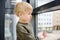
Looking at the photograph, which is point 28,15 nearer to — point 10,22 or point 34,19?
point 34,19

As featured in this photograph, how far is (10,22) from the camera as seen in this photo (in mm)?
2523

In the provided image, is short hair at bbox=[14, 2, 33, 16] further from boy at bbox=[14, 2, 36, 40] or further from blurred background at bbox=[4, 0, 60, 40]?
blurred background at bbox=[4, 0, 60, 40]

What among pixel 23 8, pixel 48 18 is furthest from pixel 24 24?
pixel 48 18

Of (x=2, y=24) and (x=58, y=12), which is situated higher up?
(x=58, y=12)

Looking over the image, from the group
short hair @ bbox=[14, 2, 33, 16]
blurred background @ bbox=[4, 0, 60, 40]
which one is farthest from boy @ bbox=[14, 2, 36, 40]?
blurred background @ bbox=[4, 0, 60, 40]

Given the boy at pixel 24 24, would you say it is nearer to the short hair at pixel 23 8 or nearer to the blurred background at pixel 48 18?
the short hair at pixel 23 8

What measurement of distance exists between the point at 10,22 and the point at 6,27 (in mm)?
115

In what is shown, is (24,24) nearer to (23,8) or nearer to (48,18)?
(23,8)

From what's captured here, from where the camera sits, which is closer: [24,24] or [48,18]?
[24,24]

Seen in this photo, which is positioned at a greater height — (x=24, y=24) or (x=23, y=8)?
(x=23, y=8)

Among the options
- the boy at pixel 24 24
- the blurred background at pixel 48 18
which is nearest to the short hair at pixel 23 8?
the boy at pixel 24 24

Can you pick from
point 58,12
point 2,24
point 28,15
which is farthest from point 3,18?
point 58,12

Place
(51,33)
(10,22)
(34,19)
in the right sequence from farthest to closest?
(10,22)
(34,19)
(51,33)

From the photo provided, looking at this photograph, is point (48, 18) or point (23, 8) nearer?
point (23, 8)
